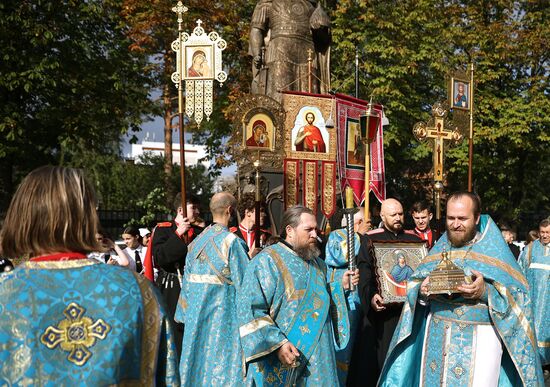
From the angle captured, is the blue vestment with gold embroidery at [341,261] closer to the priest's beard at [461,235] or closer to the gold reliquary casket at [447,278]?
the priest's beard at [461,235]

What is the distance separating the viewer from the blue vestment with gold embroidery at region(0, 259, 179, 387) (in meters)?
2.65

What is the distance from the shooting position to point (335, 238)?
23.0 ft

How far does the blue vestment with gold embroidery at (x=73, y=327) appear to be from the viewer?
265 cm

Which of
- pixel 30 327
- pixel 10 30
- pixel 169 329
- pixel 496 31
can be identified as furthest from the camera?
pixel 496 31

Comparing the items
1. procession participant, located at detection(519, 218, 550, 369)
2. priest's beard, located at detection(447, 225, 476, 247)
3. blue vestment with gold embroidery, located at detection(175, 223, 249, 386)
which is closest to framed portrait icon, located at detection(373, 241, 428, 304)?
blue vestment with gold embroidery, located at detection(175, 223, 249, 386)

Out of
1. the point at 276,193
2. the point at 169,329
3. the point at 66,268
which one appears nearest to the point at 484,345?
the point at 169,329

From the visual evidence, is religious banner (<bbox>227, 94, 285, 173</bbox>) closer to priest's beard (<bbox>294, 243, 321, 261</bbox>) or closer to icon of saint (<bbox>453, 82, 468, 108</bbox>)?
icon of saint (<bbox>453, 82, 468, 108</bbox>)

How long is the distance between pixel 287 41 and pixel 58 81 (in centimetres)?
610

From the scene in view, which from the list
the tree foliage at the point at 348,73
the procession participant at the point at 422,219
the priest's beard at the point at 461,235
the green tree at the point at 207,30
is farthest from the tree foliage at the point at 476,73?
the priest's beard at the point at 461,235

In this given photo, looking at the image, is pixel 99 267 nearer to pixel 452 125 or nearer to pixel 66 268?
pixel 66 268

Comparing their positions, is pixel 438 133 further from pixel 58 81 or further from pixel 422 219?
pixel 58 81

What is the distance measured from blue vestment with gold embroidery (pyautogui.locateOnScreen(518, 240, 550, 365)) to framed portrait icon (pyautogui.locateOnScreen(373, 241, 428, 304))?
4462 millimetres

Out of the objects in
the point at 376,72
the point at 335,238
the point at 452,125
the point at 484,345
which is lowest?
the point at 484,345

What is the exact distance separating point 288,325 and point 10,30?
14.6 meters
